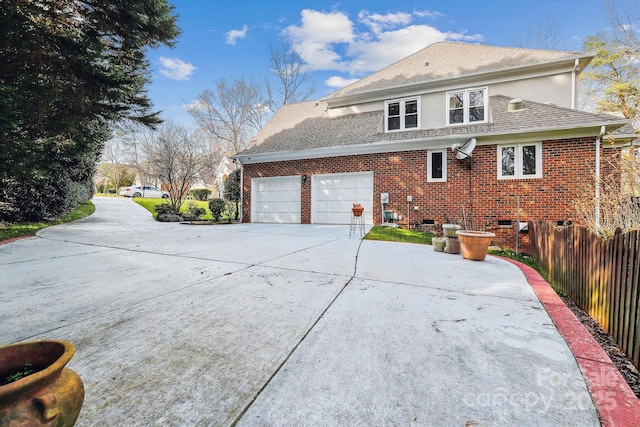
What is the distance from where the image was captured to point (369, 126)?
11797 mm

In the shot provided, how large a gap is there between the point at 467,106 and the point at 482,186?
10.1ft

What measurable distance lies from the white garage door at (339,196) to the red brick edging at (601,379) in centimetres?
839

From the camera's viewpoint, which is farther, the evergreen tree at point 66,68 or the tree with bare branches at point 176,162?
the tree with bare branches at point 176,162

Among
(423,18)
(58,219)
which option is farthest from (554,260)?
(58,219)

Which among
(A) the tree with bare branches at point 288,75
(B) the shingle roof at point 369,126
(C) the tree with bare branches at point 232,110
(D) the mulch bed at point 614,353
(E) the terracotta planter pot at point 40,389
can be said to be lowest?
(D) the mulch bed at point 614,353

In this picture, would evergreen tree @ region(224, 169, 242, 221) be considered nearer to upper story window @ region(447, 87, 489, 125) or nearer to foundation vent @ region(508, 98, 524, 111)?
upper story window @ region(447, 87, 489, 125)

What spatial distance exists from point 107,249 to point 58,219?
809cm

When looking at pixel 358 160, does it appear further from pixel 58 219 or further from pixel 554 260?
pixel 58 219

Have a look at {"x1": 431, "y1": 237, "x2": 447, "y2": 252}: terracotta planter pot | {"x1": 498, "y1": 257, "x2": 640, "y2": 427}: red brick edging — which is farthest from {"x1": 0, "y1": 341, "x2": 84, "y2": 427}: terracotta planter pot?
{"x1": 431, "y1": 237, "x2": 447, "y2": 252}: terracotta planter pot

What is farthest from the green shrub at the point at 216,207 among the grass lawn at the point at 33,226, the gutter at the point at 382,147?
the grass lawn at the point at 33,226

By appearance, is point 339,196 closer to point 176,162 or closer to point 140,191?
point 176,162

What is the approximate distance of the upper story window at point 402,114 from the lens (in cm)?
1112

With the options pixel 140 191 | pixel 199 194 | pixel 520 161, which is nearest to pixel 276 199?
pixel 520 161

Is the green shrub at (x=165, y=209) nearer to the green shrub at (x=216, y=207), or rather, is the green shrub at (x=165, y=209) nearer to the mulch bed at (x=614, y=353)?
the green shrub at (x=216, y=207)
